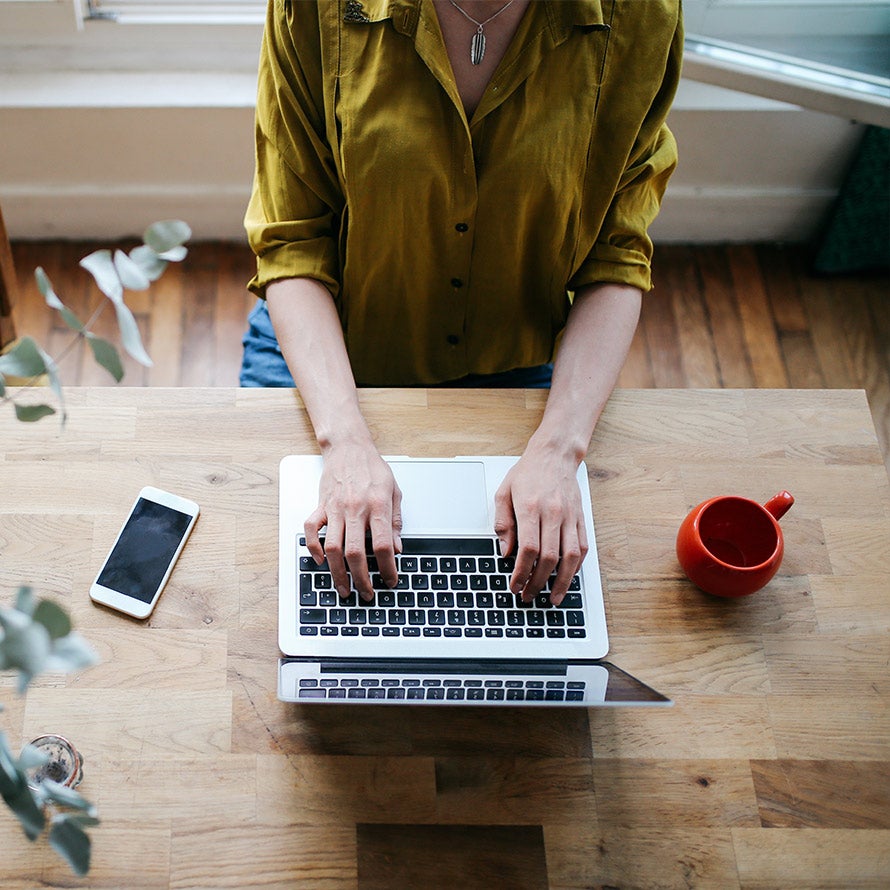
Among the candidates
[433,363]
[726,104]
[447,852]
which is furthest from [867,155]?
[447,852]

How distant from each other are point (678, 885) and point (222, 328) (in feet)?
4.97

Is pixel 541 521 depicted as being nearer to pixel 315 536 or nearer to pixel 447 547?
pixel 447 547

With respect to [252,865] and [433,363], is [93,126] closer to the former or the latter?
[433,363]

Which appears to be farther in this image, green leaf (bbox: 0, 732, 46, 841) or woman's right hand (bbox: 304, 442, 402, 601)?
woman's right hand (bbox: 304, 442, 402, 601)

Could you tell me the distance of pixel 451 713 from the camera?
91cm

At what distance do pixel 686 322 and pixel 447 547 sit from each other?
1.30 metres

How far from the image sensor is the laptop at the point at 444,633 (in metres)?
0.89

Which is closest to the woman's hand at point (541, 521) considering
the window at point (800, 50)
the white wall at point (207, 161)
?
the window at point (800, 50)

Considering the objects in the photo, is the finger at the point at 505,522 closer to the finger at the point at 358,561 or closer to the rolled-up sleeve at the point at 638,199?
the finger at the point at 358,561

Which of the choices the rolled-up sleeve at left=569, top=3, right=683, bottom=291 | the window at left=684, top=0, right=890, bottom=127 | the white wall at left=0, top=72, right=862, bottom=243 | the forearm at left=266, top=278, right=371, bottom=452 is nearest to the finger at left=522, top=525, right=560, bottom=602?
the forearm at left=266, top=278, right=371, bottom=452

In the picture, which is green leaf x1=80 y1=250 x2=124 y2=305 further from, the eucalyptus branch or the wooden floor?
the wooden floor

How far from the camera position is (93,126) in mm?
1841

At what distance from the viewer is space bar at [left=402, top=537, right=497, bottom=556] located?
960 mm

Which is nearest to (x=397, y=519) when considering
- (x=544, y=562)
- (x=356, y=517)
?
(x=356, y=517)
